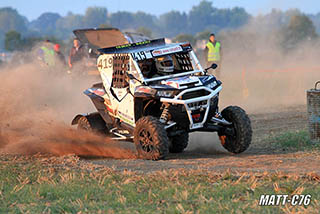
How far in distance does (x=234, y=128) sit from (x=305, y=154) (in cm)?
131

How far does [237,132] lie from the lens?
10.5 meters

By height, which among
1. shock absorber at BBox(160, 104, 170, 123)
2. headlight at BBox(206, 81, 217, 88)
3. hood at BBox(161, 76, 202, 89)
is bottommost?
shock absorber at BBox(160, 104, 170, 123)

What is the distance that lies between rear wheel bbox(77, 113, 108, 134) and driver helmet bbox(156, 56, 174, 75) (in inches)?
69.7

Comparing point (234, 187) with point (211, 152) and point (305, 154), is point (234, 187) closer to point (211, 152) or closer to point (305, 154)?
point (305, 154)

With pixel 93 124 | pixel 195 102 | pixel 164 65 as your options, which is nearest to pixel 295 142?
pixel 195 102

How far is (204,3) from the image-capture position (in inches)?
6496

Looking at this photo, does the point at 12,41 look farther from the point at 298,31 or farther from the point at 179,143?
the point at 179,143

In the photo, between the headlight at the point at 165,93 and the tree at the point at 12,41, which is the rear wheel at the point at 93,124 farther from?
the tree at the point at 12,41

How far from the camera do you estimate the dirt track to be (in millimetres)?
8773

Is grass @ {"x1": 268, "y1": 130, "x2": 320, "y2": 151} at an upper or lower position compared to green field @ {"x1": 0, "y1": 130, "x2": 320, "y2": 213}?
lower

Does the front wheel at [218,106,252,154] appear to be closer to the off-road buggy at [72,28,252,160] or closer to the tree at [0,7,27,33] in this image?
the off-road buggy at [72,28,252,160]

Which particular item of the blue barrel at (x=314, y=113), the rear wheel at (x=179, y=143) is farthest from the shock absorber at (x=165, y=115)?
the blue barrel at (x=314, y=113)

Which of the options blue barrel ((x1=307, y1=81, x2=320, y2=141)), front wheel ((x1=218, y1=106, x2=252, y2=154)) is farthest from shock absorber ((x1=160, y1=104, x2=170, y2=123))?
blue barrel ((x1=307, y1=81, x2=320, y2=141))

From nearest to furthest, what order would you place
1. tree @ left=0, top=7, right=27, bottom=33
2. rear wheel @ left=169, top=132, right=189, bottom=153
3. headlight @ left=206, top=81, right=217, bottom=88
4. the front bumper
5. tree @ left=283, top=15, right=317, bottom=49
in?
the front bumper < headlight @ left=206, top=81, right=217, bottom=88 < rear wheel @ left=169, top=132, right=189, bottom=153 < tree @ left=283, top=15, right=317, bottom=49 < tree @ left=0, top=7, right=27, bottom=33
